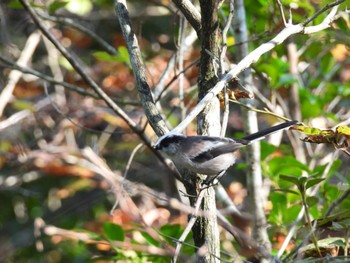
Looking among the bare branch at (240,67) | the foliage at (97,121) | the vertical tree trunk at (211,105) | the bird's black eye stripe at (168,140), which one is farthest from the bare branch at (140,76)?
the foliage at (97,121)

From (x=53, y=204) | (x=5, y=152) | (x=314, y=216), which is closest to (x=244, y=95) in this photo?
(x=314, y=216)

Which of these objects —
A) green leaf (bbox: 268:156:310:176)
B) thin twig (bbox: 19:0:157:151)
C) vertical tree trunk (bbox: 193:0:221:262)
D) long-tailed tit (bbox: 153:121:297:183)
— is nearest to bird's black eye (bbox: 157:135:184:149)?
long-tailed tit (bbox: 153:121:297:183)

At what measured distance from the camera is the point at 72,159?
4.36m

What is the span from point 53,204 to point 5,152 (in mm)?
890

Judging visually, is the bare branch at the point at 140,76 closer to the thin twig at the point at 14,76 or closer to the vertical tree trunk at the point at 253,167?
the vertical tree trunk at the point at 253,167

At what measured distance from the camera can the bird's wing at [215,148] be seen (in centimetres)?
231

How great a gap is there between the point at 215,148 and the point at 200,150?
10 centimetres

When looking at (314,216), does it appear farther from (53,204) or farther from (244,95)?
(53,204)

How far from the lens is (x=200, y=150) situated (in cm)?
242

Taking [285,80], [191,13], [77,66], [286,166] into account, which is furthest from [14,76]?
[191,13]

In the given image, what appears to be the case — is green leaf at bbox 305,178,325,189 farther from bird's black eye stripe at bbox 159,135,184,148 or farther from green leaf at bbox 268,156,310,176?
green leaf at bbox 268,156,310,176

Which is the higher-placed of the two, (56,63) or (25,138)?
(56,63)

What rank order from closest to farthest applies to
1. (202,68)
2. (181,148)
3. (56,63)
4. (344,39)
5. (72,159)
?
(202,68) → (344,39) → (181,148) → (72,159) → (56,63)

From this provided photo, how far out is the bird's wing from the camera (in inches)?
91.1
